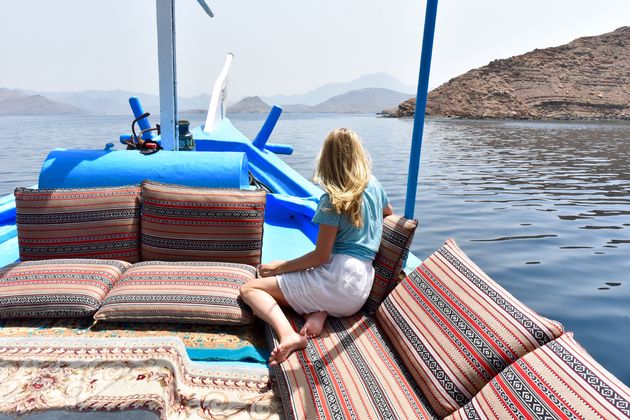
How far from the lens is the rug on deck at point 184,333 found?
1970 millimetres

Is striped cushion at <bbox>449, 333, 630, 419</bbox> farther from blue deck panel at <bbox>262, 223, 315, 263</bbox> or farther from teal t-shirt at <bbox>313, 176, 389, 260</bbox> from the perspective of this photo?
blue deck panel at <bbox>262, 223, 315, 263</bbox>

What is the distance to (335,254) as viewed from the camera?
2.17m

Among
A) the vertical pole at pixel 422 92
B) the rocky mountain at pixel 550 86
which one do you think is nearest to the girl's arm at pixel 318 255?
the vertical pole at pixel 422 92

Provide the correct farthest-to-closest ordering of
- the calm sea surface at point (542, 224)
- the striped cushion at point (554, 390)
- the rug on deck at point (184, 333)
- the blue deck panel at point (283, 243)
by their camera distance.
Result: the calm sea surface at point (542, 224)
the blue deck panel at point (283, 243)
the rug on deck at point (184, 333)
the striped cushion at point (554, 390)

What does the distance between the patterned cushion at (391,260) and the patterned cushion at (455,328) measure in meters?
0.16

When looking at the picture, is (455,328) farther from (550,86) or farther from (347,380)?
(550,86)

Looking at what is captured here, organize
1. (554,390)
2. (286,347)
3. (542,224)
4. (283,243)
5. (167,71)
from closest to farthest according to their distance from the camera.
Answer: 1. (554,390)
2. (286,347)
3. (283,243)
4. (167,71)
5. (542,224)

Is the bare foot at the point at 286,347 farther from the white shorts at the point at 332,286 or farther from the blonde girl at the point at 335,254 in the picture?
the white shorts at the point at 332,286

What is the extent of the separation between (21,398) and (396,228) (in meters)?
1.76

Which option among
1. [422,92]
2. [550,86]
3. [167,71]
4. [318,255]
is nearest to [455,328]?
[318,255]

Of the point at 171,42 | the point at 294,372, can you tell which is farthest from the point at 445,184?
the point at 294,372

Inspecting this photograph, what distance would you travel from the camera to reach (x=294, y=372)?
175 cm

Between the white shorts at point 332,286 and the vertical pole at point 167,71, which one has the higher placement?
the vertical pole at point 167,71

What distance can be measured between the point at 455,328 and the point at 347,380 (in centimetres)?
47
